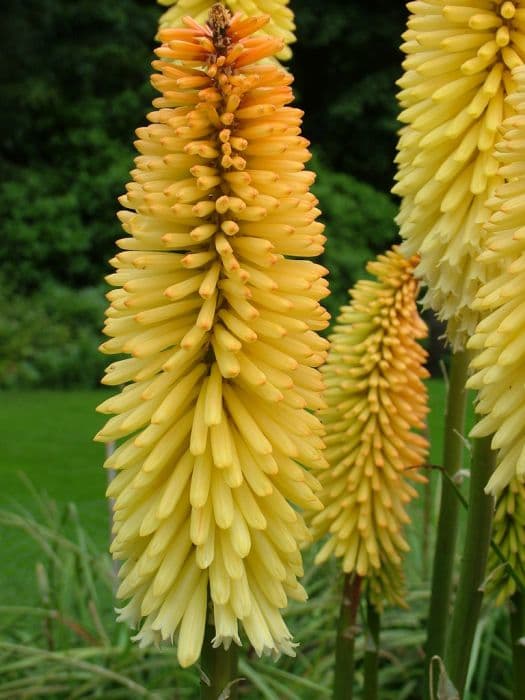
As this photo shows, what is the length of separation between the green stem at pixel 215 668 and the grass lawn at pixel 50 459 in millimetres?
3223

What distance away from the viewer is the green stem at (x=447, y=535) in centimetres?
259

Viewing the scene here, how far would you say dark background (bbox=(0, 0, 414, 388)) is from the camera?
14242 millimetres

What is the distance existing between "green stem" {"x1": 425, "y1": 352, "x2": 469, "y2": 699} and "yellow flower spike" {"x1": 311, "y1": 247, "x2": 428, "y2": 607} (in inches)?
7.3

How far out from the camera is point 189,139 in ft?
5.97

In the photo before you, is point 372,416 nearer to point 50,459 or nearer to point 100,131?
point 50,459

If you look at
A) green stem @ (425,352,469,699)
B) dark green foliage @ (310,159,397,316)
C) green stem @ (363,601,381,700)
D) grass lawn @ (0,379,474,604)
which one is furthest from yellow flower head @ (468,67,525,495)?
dark green foliage @ (310,159,397,316)

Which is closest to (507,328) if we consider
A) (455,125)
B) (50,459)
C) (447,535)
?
(455,125)

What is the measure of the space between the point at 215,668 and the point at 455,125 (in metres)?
1.28

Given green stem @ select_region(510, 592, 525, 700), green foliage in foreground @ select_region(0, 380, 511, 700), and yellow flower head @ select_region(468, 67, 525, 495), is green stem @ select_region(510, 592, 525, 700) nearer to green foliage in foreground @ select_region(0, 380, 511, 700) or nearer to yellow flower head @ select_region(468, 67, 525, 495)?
green foliage in foreground @ select_region(0, 380, 511, 700)

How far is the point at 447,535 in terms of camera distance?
103 inches

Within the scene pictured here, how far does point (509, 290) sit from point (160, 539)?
0.73m

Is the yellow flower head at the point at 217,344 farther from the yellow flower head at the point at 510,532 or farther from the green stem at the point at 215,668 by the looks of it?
the yellow flower head at the point at 510,532

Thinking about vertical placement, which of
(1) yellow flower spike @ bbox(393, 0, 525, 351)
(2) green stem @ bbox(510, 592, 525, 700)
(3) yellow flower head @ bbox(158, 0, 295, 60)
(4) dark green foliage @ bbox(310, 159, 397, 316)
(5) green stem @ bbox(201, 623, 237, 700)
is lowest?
(2) green stem @ bbox(510, 592, 525, 700)

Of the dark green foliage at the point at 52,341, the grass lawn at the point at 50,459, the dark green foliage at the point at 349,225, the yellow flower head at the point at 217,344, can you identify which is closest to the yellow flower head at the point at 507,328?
the yellow flower head at the point at 217,344
